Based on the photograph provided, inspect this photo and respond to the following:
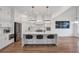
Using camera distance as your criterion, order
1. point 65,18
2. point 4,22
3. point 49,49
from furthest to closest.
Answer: point 4,22
point 49,49
point 65,18

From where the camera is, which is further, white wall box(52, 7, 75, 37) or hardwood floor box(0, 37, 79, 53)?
white wall box(52, 7, 75, 37)

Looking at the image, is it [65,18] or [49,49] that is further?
[49,49]

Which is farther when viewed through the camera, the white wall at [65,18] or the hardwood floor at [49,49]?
the white wall at [65,18]

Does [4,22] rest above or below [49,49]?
above

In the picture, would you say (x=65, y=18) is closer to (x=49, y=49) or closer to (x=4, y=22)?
(x=49, y=49)

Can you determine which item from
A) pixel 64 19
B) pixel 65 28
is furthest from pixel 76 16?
pixel 65 28

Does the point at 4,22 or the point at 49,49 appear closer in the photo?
the point at 49,49

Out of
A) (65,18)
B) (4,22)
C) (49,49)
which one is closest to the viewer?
(65,18)

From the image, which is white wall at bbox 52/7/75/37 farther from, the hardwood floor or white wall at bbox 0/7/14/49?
white wall at bbox 0/7/14/49

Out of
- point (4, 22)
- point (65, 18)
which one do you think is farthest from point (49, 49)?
point (4, 22)

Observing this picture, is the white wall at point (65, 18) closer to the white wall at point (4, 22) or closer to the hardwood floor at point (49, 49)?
the hardwood floor at point (49, 49)

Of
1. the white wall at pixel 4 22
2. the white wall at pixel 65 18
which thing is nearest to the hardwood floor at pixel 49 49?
the white wall at pixel 65 18

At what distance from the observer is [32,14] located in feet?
10.1

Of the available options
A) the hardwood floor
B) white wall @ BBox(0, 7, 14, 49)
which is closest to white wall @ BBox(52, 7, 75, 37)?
the hardwood floor
